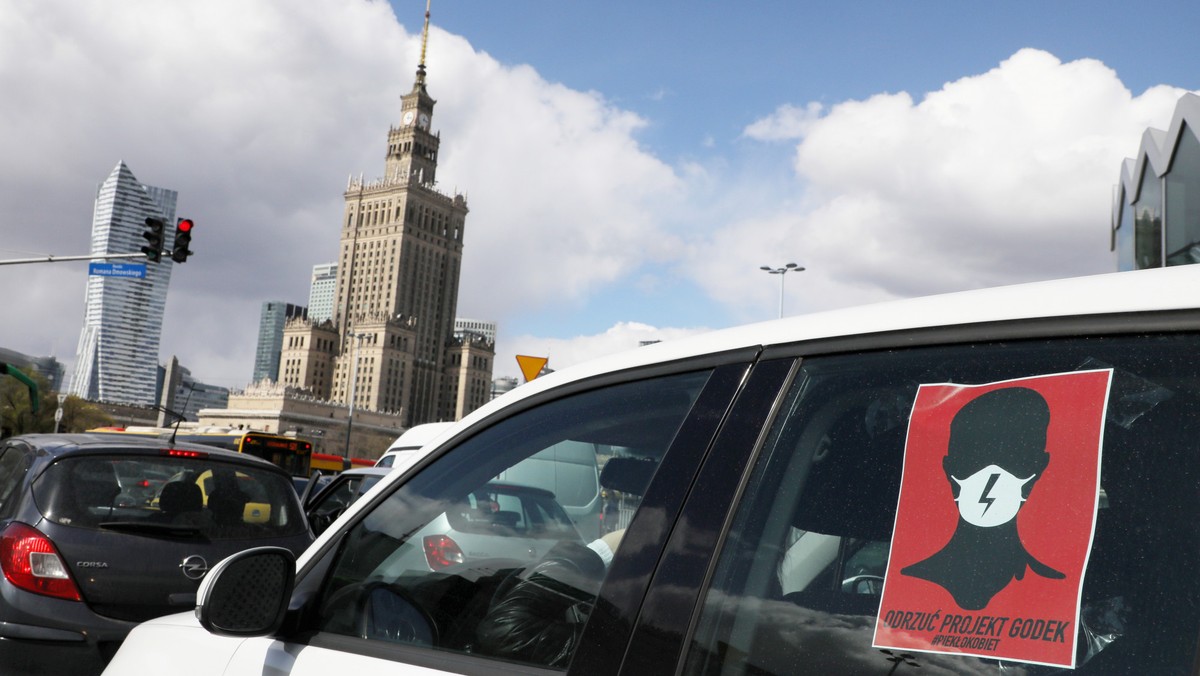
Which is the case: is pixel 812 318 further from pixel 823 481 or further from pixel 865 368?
pixel 823 481

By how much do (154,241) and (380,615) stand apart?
72.0 feet

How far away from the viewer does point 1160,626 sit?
1068mm

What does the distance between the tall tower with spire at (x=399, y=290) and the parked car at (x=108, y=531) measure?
423ft

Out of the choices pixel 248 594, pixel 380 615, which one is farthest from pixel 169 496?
pixel 380 615

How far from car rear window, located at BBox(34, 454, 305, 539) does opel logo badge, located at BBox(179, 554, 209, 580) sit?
19cm

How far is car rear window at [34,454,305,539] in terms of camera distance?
17.1ft

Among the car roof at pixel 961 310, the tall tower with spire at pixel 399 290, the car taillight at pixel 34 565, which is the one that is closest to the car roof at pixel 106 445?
the car taillight at pixel 34 565

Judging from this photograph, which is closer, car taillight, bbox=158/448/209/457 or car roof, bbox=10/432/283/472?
car roof, bbox=10/432/283/472

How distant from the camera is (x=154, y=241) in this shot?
2183 cm

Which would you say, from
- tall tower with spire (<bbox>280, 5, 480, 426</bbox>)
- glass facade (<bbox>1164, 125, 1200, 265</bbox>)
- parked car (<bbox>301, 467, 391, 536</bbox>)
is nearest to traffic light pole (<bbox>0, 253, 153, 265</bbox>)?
parked car (<bbox>301, 467, 391, 536</bbox>)

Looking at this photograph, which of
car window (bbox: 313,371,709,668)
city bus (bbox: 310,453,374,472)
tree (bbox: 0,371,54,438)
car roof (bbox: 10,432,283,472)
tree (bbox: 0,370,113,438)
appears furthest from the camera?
→ tree (bbox: 0,370,113,438)

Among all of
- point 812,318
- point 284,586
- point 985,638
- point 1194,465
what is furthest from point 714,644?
point 284,586

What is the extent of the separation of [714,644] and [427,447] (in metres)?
0.94

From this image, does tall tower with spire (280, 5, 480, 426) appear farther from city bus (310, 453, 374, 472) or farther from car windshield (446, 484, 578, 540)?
car windshield (446, 484, 578, 540)
